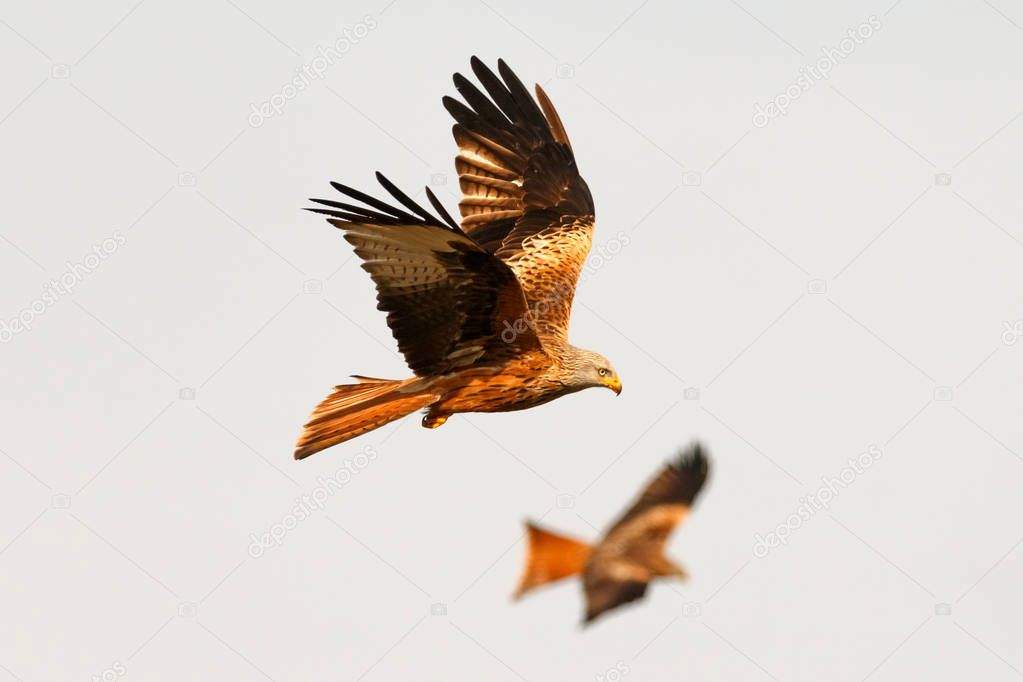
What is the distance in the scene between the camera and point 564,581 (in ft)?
42.1

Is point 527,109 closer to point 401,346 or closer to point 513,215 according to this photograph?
point 513,215

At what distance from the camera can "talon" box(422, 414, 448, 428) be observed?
48.2ft

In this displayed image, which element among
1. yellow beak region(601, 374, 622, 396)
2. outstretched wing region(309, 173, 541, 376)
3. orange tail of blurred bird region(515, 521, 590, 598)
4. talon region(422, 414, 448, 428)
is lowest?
talon region(422, 414, 448, 428)

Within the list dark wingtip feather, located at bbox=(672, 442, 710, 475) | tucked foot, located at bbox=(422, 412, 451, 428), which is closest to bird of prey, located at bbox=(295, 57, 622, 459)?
tucked foot, located at bbox=(422, 412, 451, 428)

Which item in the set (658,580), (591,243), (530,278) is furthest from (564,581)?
(591,243)

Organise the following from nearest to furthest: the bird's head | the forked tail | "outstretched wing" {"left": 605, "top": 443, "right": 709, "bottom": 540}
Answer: "outstretched wing" {"left": 605, "top": 443, "right": 709, "bottom": 540} → the forked tail → the bird's head

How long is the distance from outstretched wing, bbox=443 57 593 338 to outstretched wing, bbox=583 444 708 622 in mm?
4243

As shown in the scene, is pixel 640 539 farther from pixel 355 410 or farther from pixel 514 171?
pixel 514 171

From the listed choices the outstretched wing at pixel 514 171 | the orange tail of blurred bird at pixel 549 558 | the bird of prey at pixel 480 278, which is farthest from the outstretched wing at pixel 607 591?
the outstretched wing at pixel 514 171

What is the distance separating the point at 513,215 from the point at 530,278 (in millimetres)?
1409

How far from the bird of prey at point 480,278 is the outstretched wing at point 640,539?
1638 mm

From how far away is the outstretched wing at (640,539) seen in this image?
12758mm

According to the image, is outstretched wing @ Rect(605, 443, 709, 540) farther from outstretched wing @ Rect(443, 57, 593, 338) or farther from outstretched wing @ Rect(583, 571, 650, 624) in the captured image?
outstretched wing @ Rect(443, 57, 593, 338)

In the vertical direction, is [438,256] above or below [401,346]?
above
